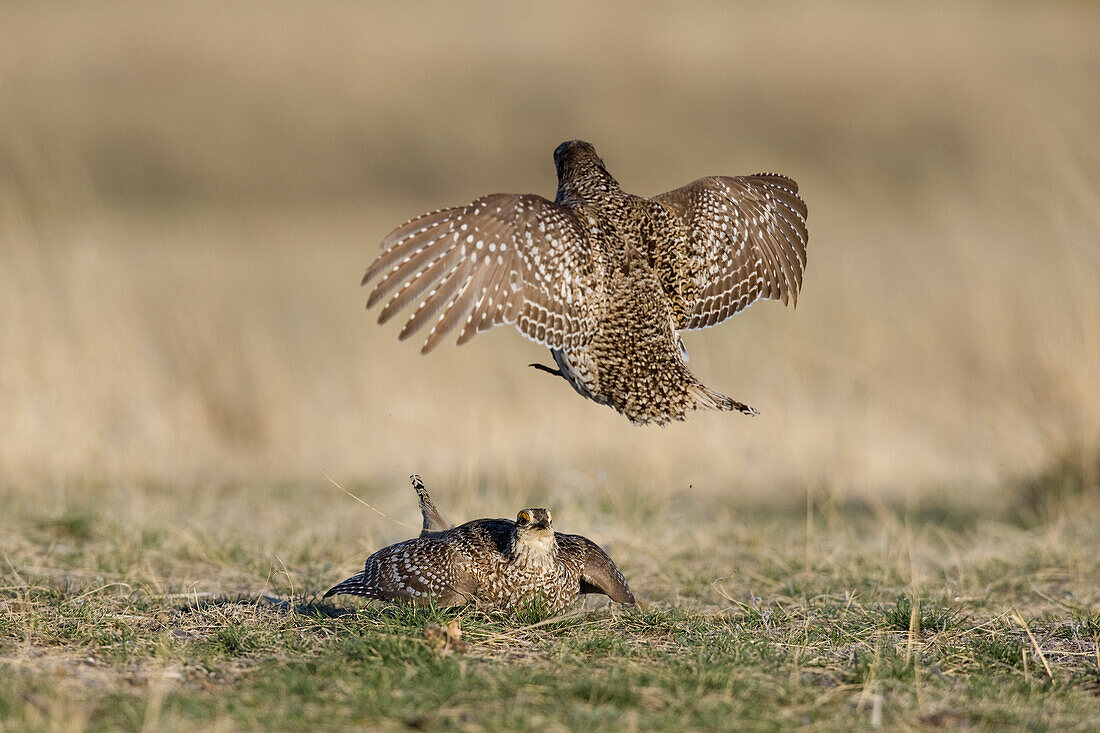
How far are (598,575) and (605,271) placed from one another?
3.83 ft

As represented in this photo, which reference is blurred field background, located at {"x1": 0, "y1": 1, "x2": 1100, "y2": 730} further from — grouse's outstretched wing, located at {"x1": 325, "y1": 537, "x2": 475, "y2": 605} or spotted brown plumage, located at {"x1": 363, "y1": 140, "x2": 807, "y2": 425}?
spotted brown plumage, located at {"x1": 363, "y1": 140, "x2": 807, "y2": 425}

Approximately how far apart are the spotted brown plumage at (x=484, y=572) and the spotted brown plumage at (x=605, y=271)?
1.97ft

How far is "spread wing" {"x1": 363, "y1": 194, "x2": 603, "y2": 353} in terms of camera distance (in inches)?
178

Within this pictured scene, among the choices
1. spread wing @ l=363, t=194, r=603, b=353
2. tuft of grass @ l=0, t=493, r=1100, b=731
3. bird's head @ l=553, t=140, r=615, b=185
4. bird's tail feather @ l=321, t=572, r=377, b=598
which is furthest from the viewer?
bird's head @ l=553, t=140, r=615, b=185

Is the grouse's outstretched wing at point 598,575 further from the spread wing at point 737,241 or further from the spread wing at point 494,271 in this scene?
the spread wing at point 737,241

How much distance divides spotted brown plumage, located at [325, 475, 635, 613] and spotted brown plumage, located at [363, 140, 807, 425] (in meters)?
0.60

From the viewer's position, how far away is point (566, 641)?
14.7 feet

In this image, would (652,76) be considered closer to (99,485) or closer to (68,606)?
(99,485)

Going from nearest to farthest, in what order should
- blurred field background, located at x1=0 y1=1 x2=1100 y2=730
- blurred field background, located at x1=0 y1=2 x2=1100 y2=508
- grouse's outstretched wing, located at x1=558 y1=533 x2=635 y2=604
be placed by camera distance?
blurred field background, located at x1=0 y1=1 x2=1100 y2=730 < grouse's outstretched wing, located at x1=558 y1=533 x2=635 y2=604 < blurred field background, located at x1=0 y1=2 x2=1100 y2=508

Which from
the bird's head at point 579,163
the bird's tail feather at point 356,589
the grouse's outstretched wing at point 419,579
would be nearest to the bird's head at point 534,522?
the grouse's outstretched wing at point 419,579

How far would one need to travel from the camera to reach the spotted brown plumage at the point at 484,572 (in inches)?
188

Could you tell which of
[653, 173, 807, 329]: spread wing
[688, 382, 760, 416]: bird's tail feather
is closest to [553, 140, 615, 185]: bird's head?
[653, 173, 807, 329]: spread wing

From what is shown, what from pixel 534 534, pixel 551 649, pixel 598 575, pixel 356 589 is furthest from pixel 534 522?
pixel 356 589

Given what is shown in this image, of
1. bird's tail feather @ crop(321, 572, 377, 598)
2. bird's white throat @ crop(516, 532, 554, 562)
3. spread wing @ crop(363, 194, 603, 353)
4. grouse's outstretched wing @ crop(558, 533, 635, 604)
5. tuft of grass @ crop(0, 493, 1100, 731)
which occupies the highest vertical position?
spread wing @ crop(363, 194, 603, 353)
